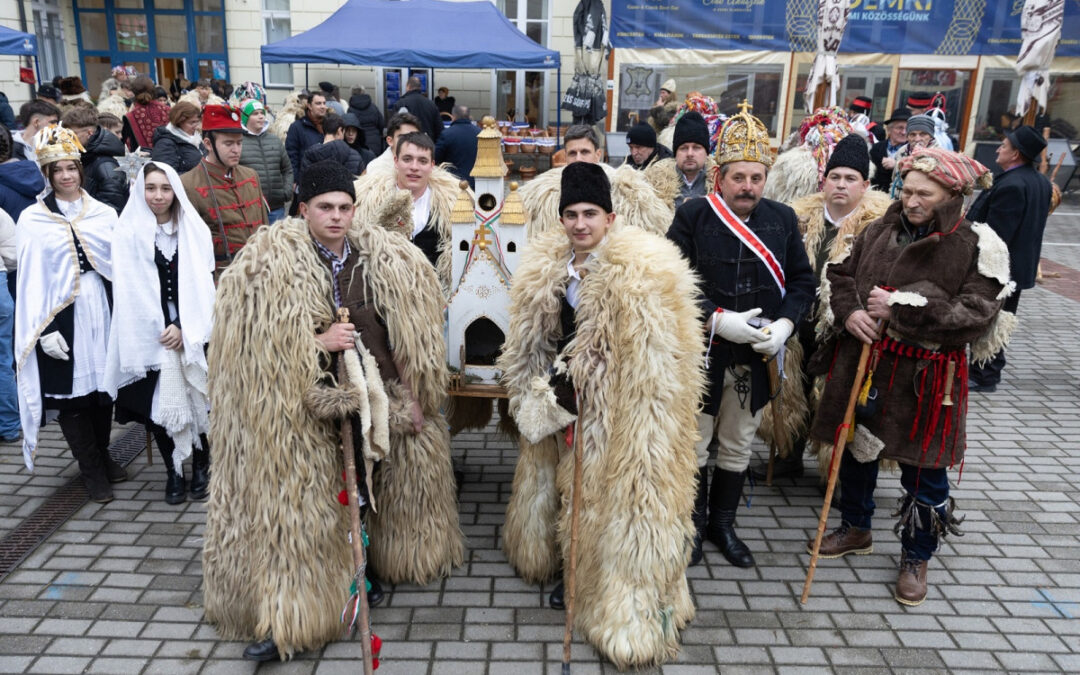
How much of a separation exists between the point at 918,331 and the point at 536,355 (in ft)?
5.76

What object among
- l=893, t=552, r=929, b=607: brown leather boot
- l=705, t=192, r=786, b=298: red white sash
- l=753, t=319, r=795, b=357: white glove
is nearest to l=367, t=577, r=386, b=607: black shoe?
l=753, t=319, r=795, b=357: white glove

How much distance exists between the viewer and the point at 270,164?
691cm

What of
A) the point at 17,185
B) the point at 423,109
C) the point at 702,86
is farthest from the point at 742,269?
the point at 702,86

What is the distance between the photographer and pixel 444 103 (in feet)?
47.1

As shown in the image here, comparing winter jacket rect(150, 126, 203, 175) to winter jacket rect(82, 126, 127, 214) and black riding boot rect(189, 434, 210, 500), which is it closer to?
winter jacket rect(82, 126, 127, 214)

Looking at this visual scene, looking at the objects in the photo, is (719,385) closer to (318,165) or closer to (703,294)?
(703,294)

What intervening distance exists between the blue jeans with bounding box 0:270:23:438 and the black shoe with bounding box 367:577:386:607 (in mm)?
3397

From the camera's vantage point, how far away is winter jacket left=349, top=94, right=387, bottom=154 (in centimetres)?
1047

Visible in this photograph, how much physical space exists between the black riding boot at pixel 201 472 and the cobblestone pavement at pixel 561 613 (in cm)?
14

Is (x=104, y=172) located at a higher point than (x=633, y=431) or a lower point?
higher

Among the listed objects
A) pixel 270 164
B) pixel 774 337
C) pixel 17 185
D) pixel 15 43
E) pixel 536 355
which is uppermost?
pixel 15 43

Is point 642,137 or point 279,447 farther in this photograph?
point 642,137

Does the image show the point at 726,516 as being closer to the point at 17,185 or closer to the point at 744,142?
the point at 744,142

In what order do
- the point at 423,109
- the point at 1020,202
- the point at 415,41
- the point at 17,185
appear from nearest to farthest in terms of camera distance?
the point at 17,185
the point at 1020,202
the point at 423,109
the point at 415,41
